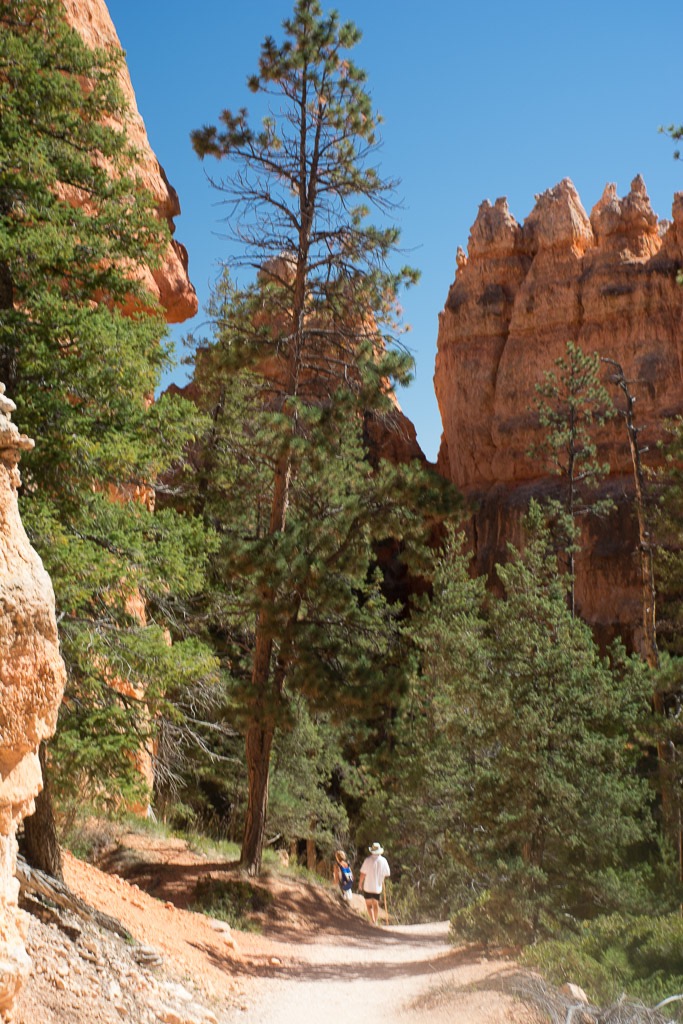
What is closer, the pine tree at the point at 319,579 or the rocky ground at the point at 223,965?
the rocky ground at the point at 223,965

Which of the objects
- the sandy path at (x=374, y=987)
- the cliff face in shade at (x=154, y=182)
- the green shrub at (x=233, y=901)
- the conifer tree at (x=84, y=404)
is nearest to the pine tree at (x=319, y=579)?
the green shrub at (x=233, y=901)

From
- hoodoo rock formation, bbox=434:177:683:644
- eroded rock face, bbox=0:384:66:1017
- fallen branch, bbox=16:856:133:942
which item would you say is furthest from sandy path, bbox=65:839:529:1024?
hoodoo rock formation, bbox=434:177:683:644

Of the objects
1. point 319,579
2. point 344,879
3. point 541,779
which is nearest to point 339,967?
point 541,779

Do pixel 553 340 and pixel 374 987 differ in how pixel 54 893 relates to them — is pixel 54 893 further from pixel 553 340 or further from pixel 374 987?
pixel 553 340

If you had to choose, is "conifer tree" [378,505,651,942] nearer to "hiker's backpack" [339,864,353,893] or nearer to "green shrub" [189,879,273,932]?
"green shrub" [189,879,273,932]

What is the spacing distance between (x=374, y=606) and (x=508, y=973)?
6.87m

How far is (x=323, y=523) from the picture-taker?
13828 millimetres

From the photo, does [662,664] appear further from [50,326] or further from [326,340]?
[50,326]

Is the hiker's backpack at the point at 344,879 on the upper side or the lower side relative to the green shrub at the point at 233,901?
lower

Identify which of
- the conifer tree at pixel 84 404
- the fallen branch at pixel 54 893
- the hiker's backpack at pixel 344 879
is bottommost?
the hiker's backpack at pixel 344 879

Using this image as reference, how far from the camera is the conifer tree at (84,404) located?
7.39 m

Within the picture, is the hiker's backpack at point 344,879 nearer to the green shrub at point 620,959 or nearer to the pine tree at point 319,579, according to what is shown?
the pine tree at point 319,579

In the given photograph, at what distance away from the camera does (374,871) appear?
1457cm

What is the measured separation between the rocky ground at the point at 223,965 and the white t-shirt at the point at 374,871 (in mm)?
1158
